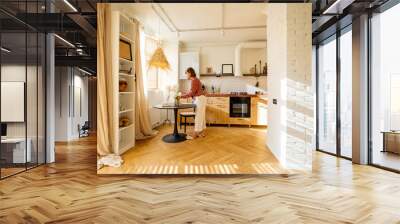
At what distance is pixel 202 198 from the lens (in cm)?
302

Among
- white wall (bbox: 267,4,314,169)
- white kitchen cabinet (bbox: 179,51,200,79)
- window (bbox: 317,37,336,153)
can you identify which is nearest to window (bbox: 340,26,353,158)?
window (bbox: 317,37,336,153)

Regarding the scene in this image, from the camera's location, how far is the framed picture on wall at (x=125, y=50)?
5.12 m

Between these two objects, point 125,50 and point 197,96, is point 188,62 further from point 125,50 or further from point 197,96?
point 125,50

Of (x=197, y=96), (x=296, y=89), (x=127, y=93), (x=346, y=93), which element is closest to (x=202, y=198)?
(x=296, y=89)

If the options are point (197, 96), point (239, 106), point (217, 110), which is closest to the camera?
point (197, 96)

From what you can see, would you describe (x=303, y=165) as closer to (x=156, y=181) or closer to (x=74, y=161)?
(x=156, y=181)

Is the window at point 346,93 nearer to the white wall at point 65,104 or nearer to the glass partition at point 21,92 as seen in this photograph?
the glass partition at point 21,92

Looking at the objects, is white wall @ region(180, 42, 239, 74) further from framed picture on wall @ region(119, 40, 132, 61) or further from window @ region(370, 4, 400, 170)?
window @ region(370, 4, 400, 170)

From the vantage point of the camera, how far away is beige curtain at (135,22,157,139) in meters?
6.12

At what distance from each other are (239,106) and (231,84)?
120 cm

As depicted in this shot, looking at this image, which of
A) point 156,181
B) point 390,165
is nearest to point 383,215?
point 390,165

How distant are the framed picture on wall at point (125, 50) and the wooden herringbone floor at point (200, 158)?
1.76m

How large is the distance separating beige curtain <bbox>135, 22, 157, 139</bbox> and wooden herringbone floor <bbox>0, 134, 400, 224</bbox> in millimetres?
2218

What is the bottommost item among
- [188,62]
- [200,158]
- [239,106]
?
[200,158]
